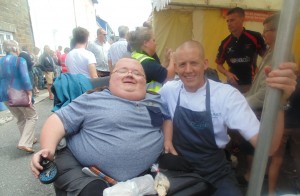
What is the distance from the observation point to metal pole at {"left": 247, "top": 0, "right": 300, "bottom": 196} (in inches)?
33.4

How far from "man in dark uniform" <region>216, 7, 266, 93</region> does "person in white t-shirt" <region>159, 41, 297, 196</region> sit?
5.75 feet

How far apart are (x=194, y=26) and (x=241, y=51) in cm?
231

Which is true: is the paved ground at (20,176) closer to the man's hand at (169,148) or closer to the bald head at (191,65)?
the man's hand at (169,148)

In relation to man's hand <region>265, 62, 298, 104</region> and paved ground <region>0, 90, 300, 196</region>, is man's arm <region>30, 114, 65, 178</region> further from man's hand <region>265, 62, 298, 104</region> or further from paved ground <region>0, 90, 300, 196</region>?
paved ground <region>0, 90, 300, 196</region>

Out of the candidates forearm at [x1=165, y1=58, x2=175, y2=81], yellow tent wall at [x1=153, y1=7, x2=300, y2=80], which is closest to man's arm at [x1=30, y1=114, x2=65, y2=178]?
forearm at [x1=165, y1=58, x2=175, y2=81]

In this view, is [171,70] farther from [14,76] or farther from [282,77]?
[14,76]

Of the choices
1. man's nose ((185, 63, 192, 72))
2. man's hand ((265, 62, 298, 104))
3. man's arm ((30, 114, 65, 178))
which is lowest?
man's arm ((30, 114, 65, 178))

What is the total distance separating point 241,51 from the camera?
355cm

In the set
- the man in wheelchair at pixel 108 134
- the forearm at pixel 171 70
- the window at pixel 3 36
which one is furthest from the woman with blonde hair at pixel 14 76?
the window at pixel 3 36

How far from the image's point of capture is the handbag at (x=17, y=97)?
13.5ft

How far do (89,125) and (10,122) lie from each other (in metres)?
5.38

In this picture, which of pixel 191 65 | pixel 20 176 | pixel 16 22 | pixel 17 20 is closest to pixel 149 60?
pixel 191 65

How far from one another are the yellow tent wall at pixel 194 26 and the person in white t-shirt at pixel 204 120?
381cm

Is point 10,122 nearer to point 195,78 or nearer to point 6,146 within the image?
point 6,146
